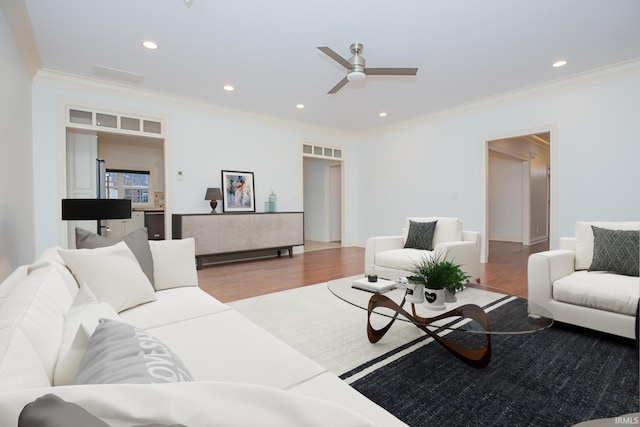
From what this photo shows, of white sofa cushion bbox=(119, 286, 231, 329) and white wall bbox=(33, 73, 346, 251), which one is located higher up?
white wall bbox=(33, 73, 346, 251)

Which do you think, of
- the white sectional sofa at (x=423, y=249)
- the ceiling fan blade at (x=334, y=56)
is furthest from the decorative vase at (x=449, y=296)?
the ceiling fan blade at (x=334, y=56)

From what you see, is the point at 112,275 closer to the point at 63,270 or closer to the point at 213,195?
the point at 63,270

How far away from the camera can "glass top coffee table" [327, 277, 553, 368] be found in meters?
1.75

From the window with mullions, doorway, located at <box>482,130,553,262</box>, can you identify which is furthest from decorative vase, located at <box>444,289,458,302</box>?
the window with mullions

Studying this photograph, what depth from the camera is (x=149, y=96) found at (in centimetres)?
462

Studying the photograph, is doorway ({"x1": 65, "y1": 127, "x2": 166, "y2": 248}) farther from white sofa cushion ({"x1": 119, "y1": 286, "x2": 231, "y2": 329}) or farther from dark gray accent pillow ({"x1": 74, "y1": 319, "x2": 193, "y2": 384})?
dark gray accent pillow ({"x1": 74, "y1": 319, "x2": 193, "y2": 384})

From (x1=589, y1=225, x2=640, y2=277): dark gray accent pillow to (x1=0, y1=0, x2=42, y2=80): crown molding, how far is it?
16.9 ft

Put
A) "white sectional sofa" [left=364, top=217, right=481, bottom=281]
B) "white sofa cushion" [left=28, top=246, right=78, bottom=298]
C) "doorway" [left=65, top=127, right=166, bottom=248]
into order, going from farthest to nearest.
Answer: "doorway" [left=65, top=127, right=166, bottom=248] → "white sectional sofa" [left=364, top=217, right=481, bottom=281] → "white sofa cushion" [left=28, top=246, right=78, bottom=298]

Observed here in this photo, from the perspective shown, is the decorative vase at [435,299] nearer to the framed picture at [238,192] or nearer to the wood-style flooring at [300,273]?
the wood-style flooring at [300,273]

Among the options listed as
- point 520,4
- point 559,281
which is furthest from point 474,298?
point 520,4

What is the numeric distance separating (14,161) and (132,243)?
1822 mm

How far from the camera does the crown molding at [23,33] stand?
2.52 metres

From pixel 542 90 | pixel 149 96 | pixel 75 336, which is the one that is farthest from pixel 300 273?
pixel 542 90

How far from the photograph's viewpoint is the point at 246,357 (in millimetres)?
1192
